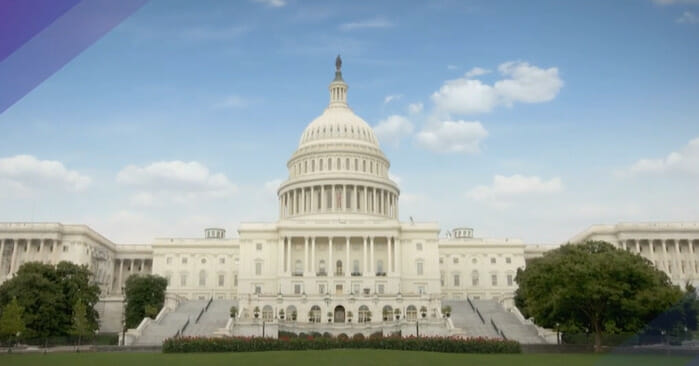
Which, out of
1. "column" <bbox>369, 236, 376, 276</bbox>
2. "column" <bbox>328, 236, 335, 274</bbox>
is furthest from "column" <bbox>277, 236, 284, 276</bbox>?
"column" <bbox>369, 236, 376, 276</bbox>

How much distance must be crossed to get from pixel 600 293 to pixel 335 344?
20.5m

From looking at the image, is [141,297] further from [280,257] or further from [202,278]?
[202,278]

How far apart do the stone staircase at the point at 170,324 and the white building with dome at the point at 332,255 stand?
39 cm

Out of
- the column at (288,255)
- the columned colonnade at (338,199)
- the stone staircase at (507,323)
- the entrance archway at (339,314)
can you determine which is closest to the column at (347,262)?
the column at (288,255)

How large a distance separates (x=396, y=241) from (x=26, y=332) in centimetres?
5234

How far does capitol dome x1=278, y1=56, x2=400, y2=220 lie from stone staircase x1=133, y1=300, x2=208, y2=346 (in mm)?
30170

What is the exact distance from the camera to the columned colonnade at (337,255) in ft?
321

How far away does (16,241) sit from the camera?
108 meters

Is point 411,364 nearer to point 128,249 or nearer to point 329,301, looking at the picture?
point 329,301

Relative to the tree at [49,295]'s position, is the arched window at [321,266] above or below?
above

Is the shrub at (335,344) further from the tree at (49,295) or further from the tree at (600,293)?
the tree at (49,295)

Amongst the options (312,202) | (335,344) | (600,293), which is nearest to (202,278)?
(312,202)

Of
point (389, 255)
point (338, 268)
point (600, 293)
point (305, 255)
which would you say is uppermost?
point (305, 255)

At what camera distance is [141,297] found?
8544 cm
